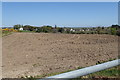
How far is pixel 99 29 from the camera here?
14.7 meters

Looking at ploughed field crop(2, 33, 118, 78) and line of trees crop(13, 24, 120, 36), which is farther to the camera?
line of trees crop(13, 24, 120, 36)

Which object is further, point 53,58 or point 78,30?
point 78,30

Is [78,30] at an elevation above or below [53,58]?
above

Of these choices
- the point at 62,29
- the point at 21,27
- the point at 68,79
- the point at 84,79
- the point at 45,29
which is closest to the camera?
the point at 68,79

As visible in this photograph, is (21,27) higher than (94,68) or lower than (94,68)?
higher

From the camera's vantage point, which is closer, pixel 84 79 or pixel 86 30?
pixel 84 79

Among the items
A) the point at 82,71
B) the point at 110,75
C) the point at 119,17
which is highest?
the point at 119,17

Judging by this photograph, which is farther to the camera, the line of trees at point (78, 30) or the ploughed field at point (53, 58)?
the line of trees at point (78, 30)

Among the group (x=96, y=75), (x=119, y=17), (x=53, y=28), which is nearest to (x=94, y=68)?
(x=96, y=75)

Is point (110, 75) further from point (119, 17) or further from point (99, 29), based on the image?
point (99, 29)

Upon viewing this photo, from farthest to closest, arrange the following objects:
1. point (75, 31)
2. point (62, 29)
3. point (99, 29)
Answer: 1. point (62, 29)
2. point (75, 31)
3. point (99, 29)

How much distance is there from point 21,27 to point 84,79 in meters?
20.9

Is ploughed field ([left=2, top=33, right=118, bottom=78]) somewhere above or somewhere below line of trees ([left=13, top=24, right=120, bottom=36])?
below

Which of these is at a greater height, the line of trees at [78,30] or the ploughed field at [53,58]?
the line of trees at [78,30]
